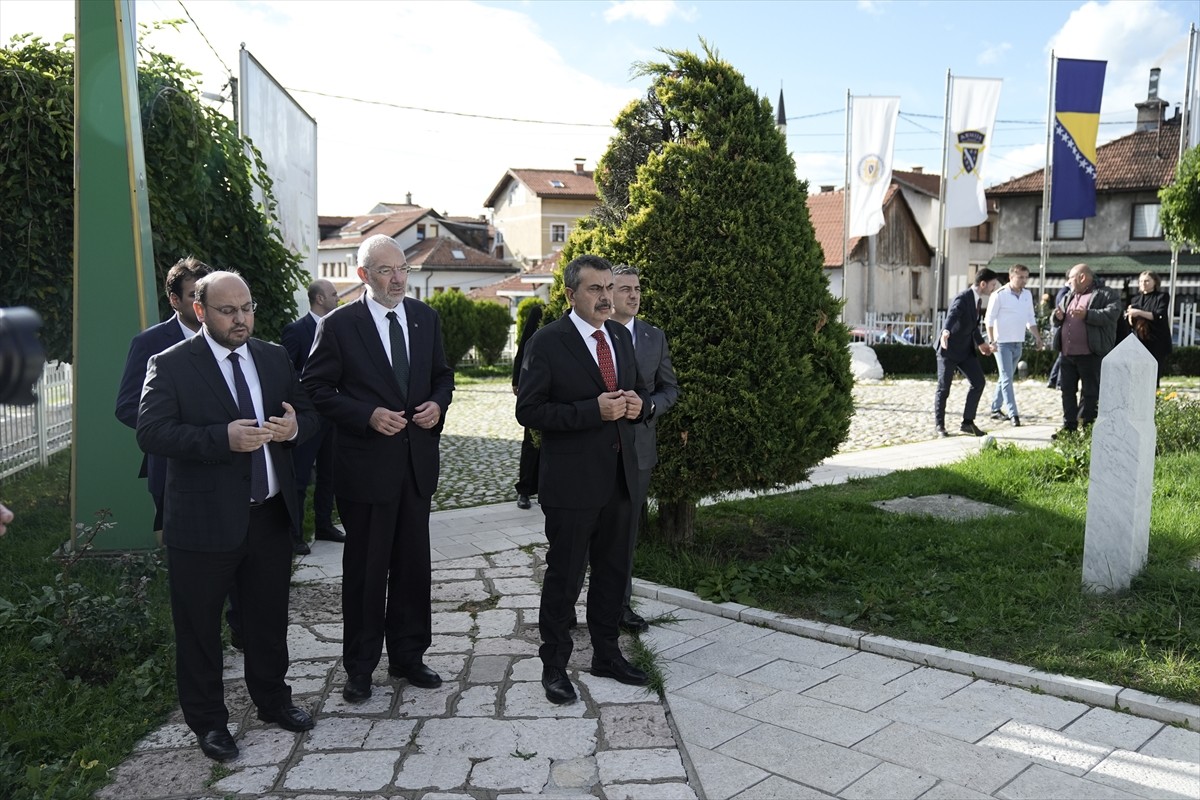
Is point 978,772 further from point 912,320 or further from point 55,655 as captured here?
point 912,320

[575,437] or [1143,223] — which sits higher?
[1143,223]

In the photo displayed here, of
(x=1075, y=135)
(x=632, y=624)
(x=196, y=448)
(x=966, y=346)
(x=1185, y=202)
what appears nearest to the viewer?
(x=196, y=448)

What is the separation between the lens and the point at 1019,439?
11641 mm

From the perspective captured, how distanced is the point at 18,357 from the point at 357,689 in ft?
9.19

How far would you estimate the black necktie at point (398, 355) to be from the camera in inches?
180

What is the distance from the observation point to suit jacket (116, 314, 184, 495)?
4641 mm

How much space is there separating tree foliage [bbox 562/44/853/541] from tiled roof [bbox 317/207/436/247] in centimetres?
6251

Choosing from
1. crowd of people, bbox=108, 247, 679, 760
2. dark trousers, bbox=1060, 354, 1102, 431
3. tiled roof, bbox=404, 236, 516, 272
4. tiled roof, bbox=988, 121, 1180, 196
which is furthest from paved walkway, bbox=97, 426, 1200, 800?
tiled roof, bbox=404, 236, 516, 272

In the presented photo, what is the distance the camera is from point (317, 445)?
24.9 feet

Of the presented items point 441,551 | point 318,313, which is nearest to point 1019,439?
point 441,551

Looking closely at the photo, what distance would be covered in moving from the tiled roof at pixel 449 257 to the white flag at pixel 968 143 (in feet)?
143

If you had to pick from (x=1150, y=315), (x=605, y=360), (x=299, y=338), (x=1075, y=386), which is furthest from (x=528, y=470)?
(x=1150, y=315)

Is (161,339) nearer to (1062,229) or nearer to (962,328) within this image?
(962,328)

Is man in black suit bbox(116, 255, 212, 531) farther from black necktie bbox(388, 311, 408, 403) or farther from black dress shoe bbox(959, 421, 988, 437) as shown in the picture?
black dress shoe bbox(959, 421, 988, 437)
